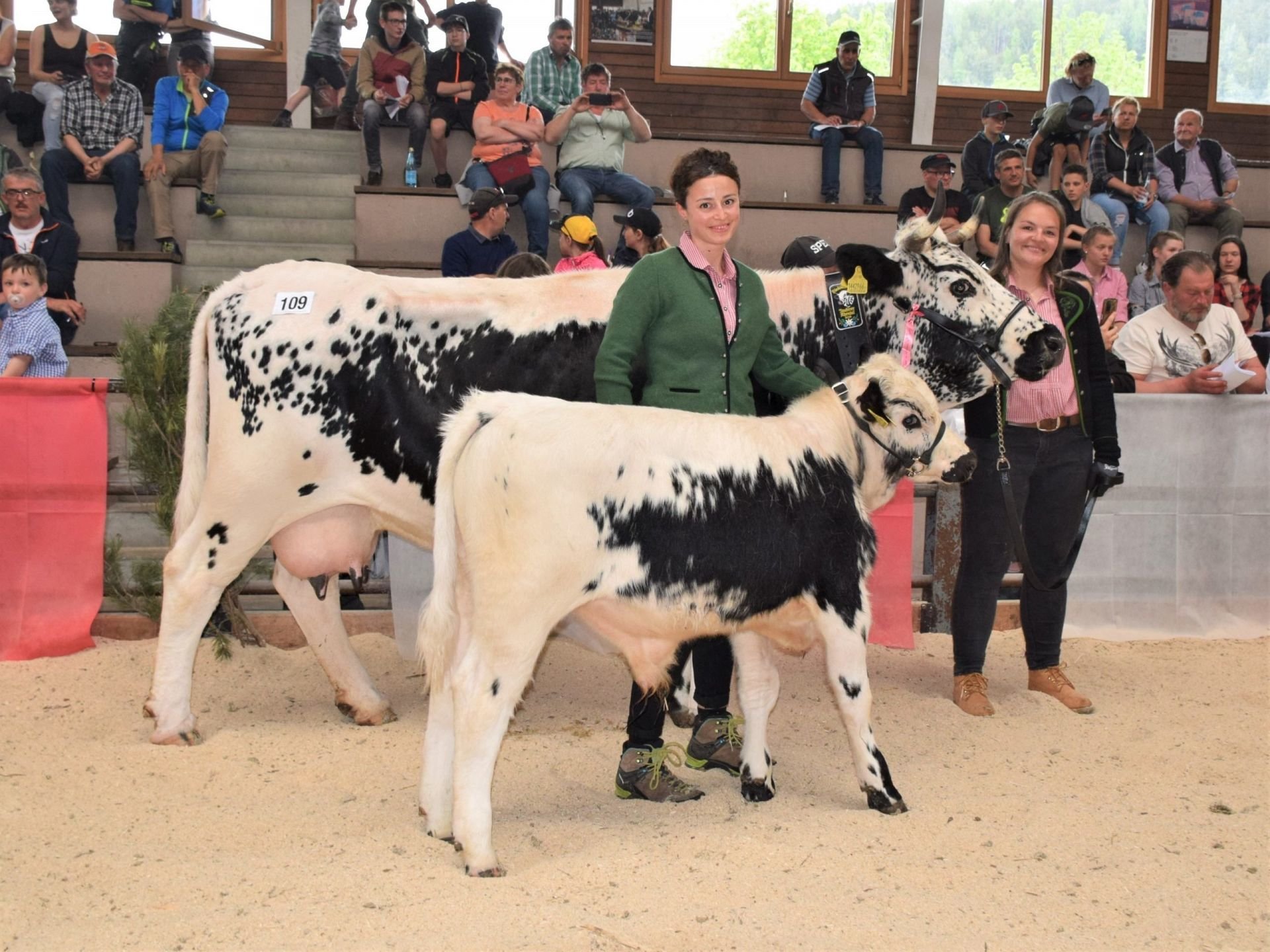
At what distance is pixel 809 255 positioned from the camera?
6.12 m

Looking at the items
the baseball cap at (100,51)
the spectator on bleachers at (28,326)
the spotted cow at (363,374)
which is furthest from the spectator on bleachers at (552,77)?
the spotted cow at (363,374)

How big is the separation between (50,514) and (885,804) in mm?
4196

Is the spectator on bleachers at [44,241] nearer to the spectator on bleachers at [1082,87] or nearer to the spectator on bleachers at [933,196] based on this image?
the spectator on bleachers at [933,196]

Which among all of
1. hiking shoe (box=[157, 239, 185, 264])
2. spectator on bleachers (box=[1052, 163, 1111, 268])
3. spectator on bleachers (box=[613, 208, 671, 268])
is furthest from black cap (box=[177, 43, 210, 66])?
spectator on bleachers (box=[1052, 163, 1111, 268])

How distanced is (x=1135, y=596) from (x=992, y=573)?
5.67 feet

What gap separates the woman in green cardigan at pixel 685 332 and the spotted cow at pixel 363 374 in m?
0.76

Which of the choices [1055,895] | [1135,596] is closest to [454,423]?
[1055,895]

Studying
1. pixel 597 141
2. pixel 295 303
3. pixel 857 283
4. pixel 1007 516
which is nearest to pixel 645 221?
pixel 597 141

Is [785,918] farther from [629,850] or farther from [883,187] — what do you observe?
[883,187]

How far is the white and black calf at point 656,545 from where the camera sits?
3451 millimetres

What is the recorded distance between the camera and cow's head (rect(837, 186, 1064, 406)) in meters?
4.88

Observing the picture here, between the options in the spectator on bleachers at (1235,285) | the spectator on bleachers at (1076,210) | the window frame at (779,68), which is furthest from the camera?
the window frame at (779,68)

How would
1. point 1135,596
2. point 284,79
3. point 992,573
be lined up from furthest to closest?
point 284,79 → point 1135,596 → point 992,573

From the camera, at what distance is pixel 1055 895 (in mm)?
3387
